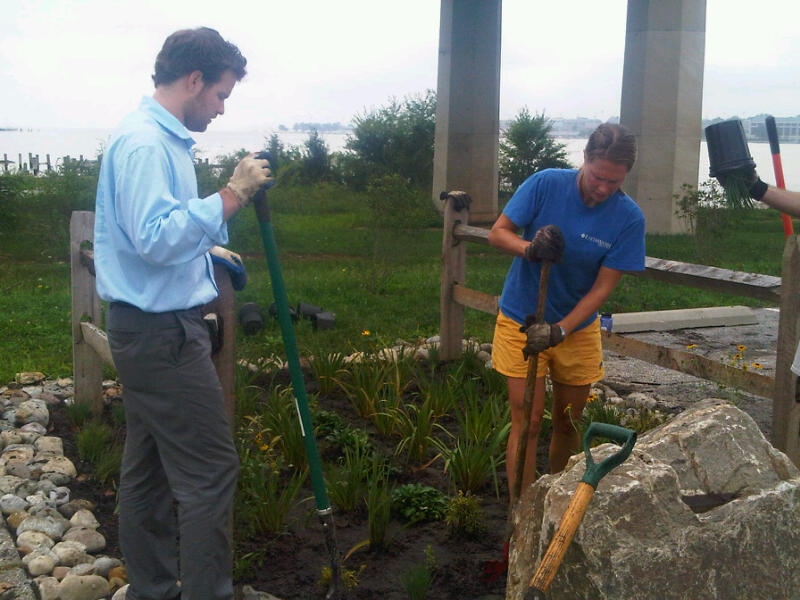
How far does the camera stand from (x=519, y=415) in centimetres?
395

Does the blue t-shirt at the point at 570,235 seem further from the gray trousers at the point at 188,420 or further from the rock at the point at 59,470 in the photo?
the rock at the point at 59,470

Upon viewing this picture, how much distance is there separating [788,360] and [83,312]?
376 cm

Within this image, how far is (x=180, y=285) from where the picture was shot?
288 centimetres

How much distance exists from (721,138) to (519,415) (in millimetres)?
1377

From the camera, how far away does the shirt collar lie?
282 centimetres

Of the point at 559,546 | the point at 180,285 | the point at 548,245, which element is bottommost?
the point at 559,546

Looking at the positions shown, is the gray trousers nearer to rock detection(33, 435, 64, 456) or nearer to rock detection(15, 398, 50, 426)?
rock detection(33, 435, 64, 456)

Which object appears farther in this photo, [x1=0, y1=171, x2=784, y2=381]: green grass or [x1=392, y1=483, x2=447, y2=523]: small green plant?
[x1=0, y1=171, x2=784, y2=381]: green grass

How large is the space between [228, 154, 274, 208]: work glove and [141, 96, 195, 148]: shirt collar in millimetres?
197

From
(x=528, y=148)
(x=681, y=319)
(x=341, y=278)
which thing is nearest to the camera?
(x=681, y=319)

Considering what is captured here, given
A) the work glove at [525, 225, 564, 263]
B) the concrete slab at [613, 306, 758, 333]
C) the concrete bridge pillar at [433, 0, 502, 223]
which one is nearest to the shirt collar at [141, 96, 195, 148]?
the work glove at [525, 225, 564, 263]

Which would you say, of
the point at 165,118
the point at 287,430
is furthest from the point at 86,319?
the point at 165,118

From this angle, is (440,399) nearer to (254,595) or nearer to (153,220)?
(254,595)

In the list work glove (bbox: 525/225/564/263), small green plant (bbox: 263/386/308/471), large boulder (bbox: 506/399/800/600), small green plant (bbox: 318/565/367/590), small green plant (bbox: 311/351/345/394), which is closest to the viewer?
large boulder (bbox: 506/399/800/600)
